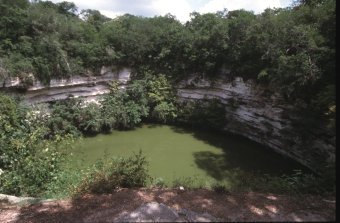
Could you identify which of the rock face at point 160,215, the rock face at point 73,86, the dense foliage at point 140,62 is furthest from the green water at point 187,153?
the rock face at point 160,215

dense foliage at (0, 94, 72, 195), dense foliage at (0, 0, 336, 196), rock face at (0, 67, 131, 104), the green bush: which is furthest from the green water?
the green bush

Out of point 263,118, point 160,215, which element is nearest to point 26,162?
point 160,215

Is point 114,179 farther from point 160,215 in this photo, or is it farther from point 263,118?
point 263,118

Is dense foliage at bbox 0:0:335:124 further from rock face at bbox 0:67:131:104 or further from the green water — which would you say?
the green water

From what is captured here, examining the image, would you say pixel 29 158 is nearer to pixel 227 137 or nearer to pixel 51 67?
pixel 51 67

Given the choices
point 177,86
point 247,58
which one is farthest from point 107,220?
point 177,86

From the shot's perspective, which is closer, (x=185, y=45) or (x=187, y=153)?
(x=187, y=153)

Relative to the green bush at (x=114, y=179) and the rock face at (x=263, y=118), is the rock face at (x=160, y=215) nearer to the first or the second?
the green bush at (x=114, y=179)
